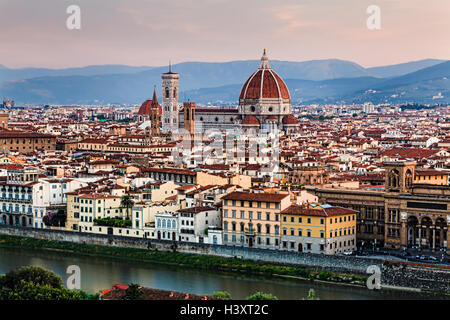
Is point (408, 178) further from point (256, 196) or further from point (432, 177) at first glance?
point (256, 196)

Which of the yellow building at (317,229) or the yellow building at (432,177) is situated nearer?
the yellow building at (317,229)

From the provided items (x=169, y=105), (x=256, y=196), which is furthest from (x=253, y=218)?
(x=169, y=105)

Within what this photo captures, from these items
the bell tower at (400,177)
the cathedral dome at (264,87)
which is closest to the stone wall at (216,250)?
the bell tower at (400,177)

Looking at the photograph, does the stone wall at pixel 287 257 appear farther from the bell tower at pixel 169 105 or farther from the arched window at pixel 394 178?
the bell tower at pixel 169 105
